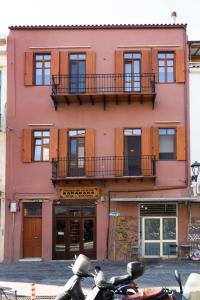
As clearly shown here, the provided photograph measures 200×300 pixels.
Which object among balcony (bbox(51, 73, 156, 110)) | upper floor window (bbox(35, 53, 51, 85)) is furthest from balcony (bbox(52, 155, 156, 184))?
upper floor window (bbox(35, 53, 51, 85))

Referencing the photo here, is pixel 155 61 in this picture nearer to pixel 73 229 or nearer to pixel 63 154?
pixel 63 154

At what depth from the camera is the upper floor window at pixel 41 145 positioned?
962 inches

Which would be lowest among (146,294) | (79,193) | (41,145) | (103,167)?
(146,294)

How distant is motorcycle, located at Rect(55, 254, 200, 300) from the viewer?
837 centimetres

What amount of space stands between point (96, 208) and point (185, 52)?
27.5ft

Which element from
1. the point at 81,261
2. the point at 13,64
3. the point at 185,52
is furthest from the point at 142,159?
the point at 81,261

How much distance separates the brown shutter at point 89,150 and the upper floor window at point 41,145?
1870 millimetres

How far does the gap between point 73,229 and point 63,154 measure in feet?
11.5

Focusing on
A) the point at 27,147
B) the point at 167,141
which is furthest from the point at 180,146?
the point at 27,147

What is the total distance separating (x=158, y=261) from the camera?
75.6 ft

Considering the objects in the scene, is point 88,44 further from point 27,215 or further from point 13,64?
point 27,215

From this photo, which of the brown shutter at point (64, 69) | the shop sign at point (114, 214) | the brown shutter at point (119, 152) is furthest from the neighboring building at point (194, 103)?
the brown shutter at point (64, 69)

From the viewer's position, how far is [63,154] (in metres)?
24.2

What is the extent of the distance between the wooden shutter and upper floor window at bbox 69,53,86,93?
0.20 meters
